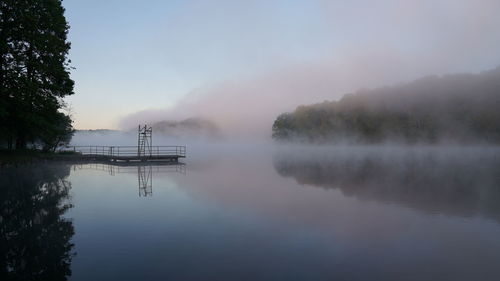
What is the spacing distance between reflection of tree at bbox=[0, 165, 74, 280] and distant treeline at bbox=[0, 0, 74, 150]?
38.2 ft

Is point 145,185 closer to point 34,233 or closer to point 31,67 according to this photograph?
point 34,233

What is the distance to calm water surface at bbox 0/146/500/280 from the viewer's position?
29.1 ft

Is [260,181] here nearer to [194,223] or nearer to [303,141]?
[194,223]

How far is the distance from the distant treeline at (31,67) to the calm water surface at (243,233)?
35.0 feet

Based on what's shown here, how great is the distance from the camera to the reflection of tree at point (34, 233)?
8531 mm

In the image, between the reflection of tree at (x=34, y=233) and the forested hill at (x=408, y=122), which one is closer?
the reflection of tree at (x=34, y=233)

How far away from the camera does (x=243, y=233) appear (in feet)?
40.5

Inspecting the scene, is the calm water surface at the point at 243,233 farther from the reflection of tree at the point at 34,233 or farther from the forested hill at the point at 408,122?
the forested hill at the point at 408,122

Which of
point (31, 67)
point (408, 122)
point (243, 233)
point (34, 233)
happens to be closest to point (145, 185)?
point (34, 233)

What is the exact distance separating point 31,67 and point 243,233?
2950 centimetres

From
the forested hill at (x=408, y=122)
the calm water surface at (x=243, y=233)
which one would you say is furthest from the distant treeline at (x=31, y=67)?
the forested hill at (x=408, y=122)

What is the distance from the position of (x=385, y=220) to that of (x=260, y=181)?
1395 centimetres

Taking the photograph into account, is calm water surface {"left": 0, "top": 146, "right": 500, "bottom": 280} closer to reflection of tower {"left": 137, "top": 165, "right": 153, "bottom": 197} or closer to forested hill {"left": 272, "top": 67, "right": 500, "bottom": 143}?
reflection of tower {"left": 137, "top": 165, "right": 153, "bottom": 197}

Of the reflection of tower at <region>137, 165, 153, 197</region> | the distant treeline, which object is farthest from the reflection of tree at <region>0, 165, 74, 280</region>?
the distant treeline
